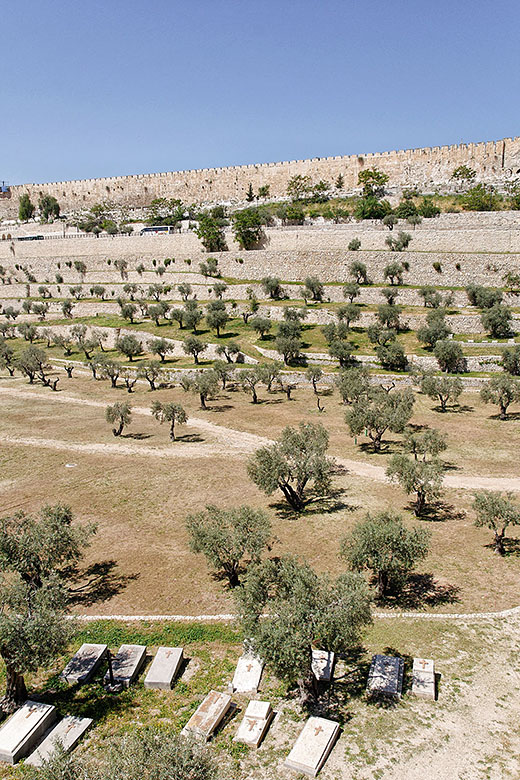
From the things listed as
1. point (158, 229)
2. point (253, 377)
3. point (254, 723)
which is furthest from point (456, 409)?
point (158, 229)

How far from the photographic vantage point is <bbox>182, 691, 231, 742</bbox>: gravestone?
1095 centimetres

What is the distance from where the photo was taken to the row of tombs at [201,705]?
10703mm

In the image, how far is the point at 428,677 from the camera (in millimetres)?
12125

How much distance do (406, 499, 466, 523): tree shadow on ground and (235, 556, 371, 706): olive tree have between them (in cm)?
871

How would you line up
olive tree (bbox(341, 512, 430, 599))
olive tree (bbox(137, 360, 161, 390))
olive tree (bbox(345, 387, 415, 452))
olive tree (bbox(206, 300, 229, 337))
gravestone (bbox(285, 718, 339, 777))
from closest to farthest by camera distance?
gravestone (bbox(285, 718, 339, 777)), olive tree (bbox(341, 512, 430, 599)), olive tree (bbox(345, 387, 415, 452)), olive tree (bbox(137, 360, 161, 390)), olive tree (bbox(206, 300, 229, 337))

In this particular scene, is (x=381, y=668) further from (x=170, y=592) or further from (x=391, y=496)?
(x=391, y=496)

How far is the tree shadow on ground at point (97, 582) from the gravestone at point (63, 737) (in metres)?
4.94

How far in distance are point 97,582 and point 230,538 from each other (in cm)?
A: 460

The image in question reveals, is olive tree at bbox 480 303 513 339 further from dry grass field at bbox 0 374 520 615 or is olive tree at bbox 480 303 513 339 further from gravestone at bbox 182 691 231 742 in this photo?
gravestone at bbox 182 691 231 742

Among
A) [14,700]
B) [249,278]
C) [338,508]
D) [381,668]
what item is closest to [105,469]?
[338,508]

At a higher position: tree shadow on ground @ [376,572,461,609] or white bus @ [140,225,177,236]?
white bus @ [140,225,177,236]

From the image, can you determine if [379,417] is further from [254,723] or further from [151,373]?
[151,373]

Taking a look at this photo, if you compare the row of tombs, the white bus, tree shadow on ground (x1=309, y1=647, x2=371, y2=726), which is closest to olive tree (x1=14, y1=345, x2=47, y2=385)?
the row of tombs

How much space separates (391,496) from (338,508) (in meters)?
2.62
